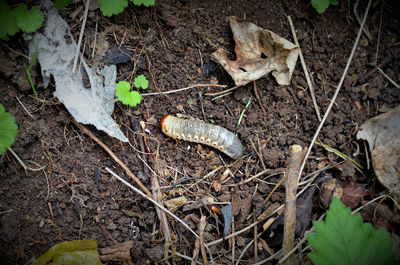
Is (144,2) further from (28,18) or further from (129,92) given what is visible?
(28,18)

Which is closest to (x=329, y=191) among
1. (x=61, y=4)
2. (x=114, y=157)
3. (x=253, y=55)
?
(x=253, y=55)

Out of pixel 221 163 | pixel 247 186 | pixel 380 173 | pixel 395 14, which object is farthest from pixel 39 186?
pixel 395 14

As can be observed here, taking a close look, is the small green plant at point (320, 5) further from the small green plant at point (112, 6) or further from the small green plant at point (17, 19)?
the small green plant at point (17, 19)

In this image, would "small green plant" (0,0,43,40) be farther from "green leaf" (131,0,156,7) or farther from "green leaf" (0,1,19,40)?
"green leaf" (131,0,156,7)

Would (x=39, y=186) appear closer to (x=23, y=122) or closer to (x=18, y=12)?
(x=23, y=122)

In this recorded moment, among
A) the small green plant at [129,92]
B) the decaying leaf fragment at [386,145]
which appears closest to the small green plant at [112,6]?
the small green plant at [129,92]

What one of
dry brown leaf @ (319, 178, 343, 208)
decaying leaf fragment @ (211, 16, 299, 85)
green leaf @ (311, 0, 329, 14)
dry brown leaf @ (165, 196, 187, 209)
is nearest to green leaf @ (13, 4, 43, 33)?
decaying leaf fragment @ (211, 16, 299, 85)
